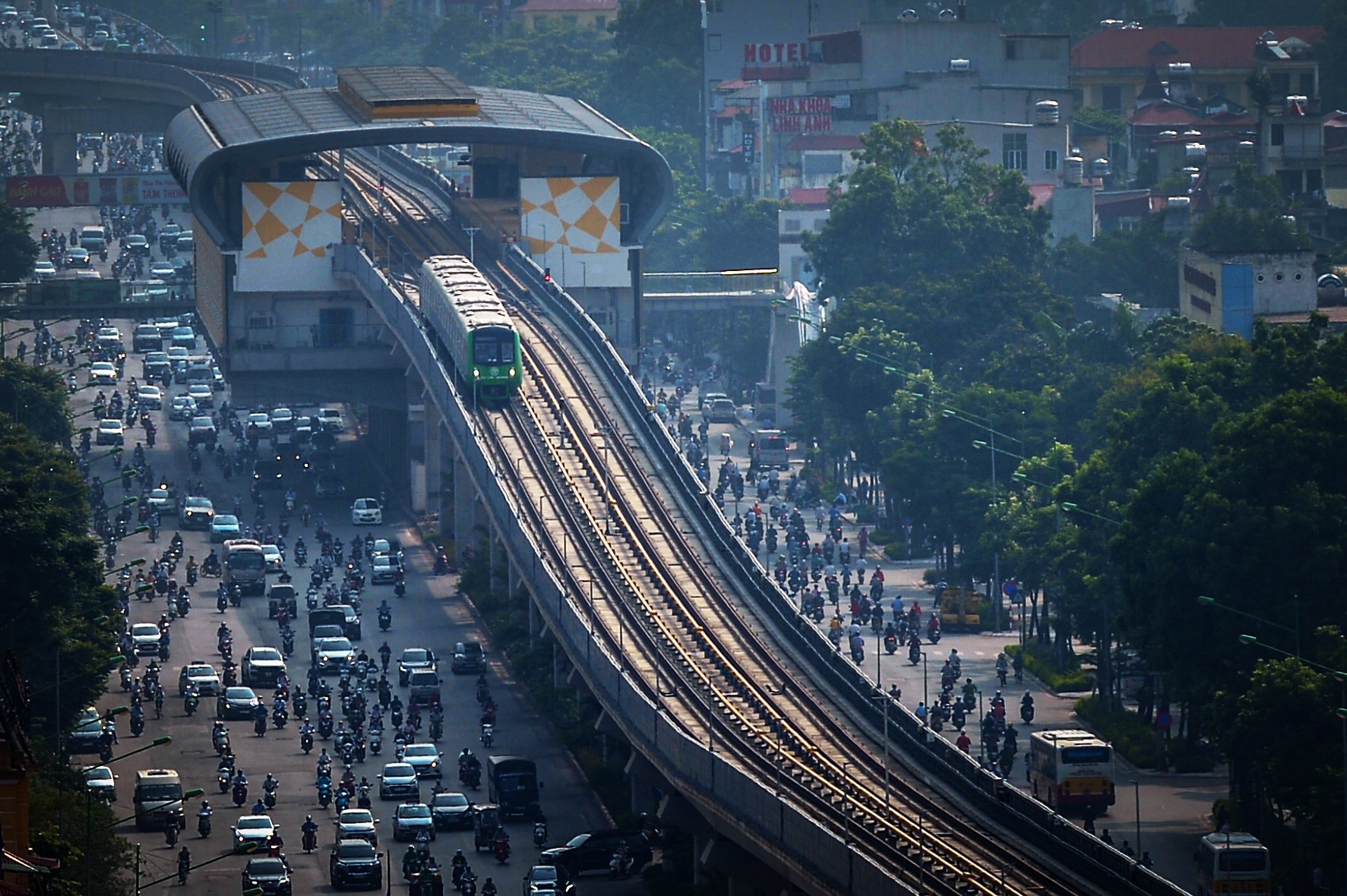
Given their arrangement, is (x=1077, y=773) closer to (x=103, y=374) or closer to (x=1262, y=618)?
(x=1262, y=618)

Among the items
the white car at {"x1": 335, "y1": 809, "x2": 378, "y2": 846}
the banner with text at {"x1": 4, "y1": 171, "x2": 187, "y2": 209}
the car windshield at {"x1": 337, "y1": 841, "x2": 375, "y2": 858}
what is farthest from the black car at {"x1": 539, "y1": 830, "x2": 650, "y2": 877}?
the banner with text at {"x1": 4, "y1": 171, "x2": 187, "y2": 209}

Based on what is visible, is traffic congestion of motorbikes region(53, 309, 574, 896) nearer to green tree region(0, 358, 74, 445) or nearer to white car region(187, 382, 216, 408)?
green tree region(0, 358, 74, 445)

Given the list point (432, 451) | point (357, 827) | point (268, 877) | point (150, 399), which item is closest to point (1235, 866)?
point (357, 827)

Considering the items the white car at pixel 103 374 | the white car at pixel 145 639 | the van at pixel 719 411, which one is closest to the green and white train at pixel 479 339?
the white car at pixel 145 639

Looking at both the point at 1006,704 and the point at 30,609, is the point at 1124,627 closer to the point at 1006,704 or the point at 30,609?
the point at 1006,704

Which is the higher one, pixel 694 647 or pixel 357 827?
pixel 694 647

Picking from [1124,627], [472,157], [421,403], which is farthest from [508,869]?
[472,157]

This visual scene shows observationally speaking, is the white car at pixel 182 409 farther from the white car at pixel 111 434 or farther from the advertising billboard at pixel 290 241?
the advertising billboard at pixel 290 241
